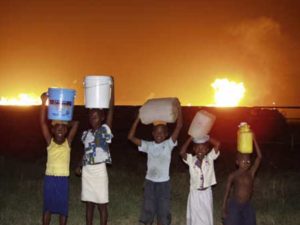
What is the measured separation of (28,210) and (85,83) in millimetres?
2436

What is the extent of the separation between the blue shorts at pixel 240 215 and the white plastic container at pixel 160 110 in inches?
51.2

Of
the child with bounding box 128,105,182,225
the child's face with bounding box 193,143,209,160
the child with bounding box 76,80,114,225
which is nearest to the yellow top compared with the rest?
the child with bounding box 76,80,114,225

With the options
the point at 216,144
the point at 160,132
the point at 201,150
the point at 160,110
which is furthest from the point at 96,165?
the point at 216,144

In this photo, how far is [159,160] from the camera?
566cm

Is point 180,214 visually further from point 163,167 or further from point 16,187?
point 16,187

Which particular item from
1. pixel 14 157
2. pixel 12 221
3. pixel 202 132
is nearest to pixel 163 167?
pixel 202 132

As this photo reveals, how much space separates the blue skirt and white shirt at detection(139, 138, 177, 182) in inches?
41.9

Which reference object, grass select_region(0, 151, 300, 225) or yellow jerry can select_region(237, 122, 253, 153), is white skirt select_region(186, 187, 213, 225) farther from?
grass select_region(0, 151, 300, 225)

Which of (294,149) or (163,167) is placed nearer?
(163,167)

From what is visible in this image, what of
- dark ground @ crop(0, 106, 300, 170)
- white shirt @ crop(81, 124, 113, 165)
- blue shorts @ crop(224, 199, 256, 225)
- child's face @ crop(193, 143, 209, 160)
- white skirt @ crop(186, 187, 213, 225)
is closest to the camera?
blue shorts @ crop(224, 199, 256, 225)

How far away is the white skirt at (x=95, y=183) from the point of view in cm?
565

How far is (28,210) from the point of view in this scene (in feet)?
23.4

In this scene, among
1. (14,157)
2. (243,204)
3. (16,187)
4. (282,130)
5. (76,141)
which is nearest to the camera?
(243,204)

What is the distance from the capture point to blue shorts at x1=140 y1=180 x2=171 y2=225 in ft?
18.5
